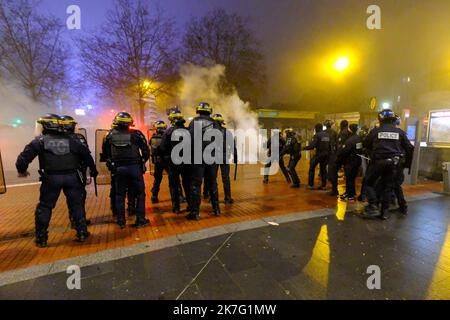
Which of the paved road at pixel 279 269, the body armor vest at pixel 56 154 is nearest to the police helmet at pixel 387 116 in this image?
the paved road at pixel 279 269

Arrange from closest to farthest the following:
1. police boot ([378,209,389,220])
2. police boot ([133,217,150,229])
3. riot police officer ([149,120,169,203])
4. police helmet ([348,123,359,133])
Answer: police boot ([133,217,150,229])
police boot ([378,209,389,220])
riot police officer ([149,120,169,203])
police helmet ([348,123,359,133])

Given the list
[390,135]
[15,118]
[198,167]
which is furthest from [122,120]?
[15,118]

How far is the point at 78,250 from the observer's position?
3.37 metres

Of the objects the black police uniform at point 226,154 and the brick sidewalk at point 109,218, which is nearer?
the brick sidewalk at point 109,218

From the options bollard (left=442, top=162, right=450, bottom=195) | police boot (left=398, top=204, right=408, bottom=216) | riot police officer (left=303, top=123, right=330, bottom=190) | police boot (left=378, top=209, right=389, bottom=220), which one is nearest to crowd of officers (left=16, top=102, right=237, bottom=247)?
riot police officer (left=303, top=123, right=330, bottom=190)

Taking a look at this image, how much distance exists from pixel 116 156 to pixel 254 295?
10.1 feet

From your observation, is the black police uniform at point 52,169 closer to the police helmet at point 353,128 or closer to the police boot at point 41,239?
the police boot at point 41,239

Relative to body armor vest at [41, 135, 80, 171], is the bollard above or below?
below

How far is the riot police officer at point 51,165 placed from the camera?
3.32 metres

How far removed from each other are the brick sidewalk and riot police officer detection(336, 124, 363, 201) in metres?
0.52

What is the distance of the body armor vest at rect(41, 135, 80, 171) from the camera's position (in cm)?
333

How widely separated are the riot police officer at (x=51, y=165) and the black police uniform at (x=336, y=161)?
19.1ft

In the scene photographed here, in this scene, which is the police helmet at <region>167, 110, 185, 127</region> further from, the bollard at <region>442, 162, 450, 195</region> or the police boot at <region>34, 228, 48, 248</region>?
the bollard at <region>442, 162, 450, 195</region>
